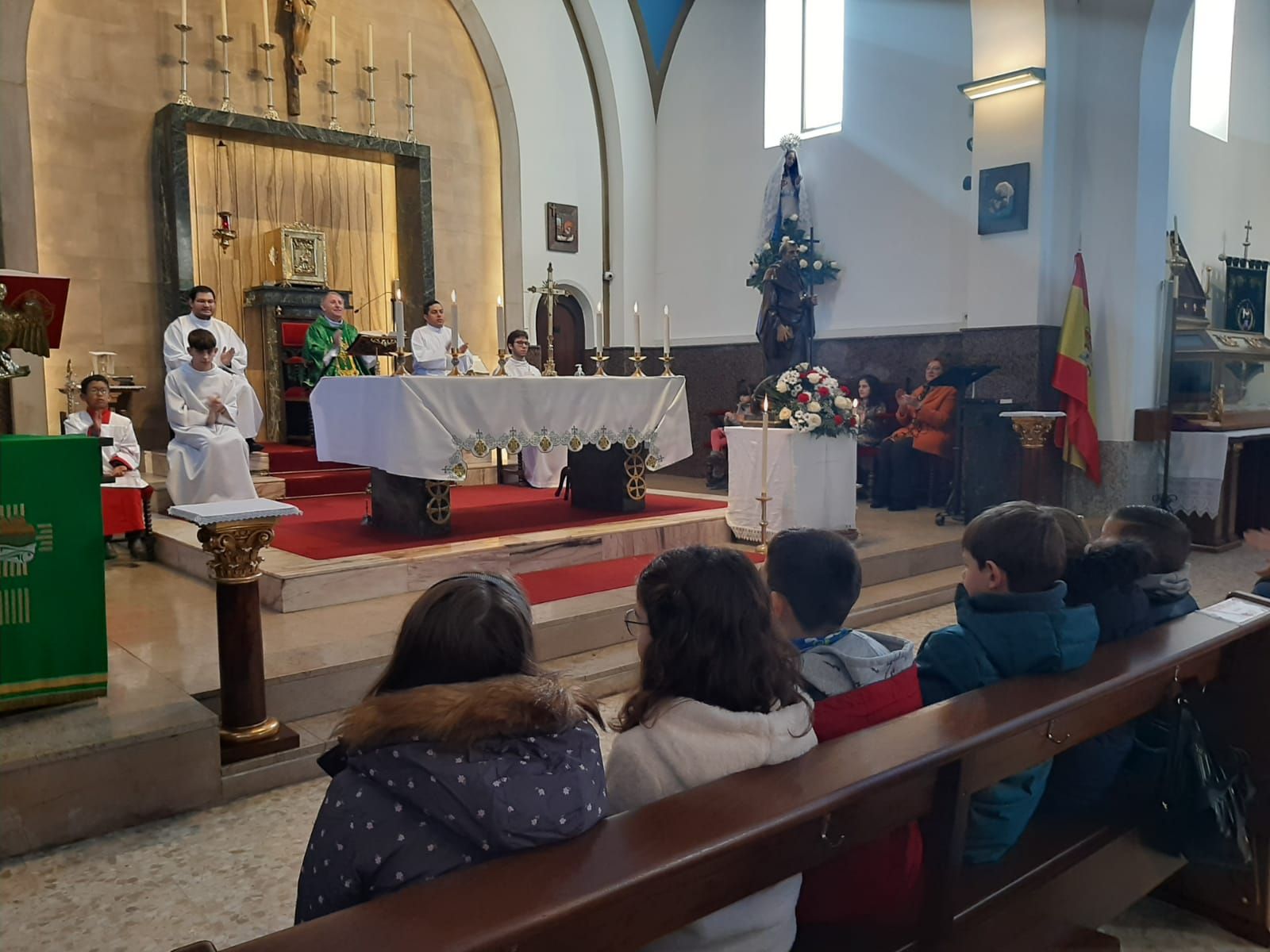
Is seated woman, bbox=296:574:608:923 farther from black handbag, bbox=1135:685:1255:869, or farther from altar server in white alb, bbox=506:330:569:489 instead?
altar server in white alb, bbox=506:330:569:489

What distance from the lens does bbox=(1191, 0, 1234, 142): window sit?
31.4ft

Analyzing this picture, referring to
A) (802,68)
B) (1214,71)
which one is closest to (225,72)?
(802,68)

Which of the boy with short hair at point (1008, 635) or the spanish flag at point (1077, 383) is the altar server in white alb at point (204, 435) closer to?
the boy with short hair at point (1008, 635)

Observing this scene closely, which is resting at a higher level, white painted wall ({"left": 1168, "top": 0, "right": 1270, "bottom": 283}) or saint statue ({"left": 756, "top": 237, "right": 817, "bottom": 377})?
white painted wall ({"left": 1168, "top": 0, "right": 1270, "bottom": 283})

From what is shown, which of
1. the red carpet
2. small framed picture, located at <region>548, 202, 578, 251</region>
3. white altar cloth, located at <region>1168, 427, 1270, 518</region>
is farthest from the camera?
small framed picture, located at <region>548, 202, 578, 251</region>

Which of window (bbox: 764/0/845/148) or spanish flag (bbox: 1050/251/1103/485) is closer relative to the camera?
spanish flag (bbox: 1050/251/1103/485)

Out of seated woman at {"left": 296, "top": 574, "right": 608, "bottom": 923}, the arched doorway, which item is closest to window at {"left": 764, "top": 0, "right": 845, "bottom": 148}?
the arched doorway

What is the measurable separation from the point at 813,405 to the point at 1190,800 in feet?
12.2

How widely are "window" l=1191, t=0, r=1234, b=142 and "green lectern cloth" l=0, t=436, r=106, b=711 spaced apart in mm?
10354

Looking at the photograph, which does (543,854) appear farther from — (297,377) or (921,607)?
(297,377)

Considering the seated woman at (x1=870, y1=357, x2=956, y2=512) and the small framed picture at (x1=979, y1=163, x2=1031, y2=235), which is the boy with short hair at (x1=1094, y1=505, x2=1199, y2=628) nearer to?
the seated woman at (x1=870, y1=357, x2=956, y2=512)

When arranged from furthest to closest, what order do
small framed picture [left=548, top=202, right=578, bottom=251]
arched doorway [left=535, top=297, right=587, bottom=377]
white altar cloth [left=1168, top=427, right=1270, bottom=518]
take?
1. arched doorway [left=535, top=297, right=587, bottom=377]
2. small framed picture [left=548, top=202, right=578, bottom=251]
3. white altar cloth [left=1168, top=427, right=1270, bottom=518]

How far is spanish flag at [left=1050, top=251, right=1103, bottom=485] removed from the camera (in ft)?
24.3

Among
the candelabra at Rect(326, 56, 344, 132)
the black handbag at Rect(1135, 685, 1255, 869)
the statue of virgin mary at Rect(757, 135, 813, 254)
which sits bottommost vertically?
the black handbag at Rect(1135, 685, 1255, 869)
